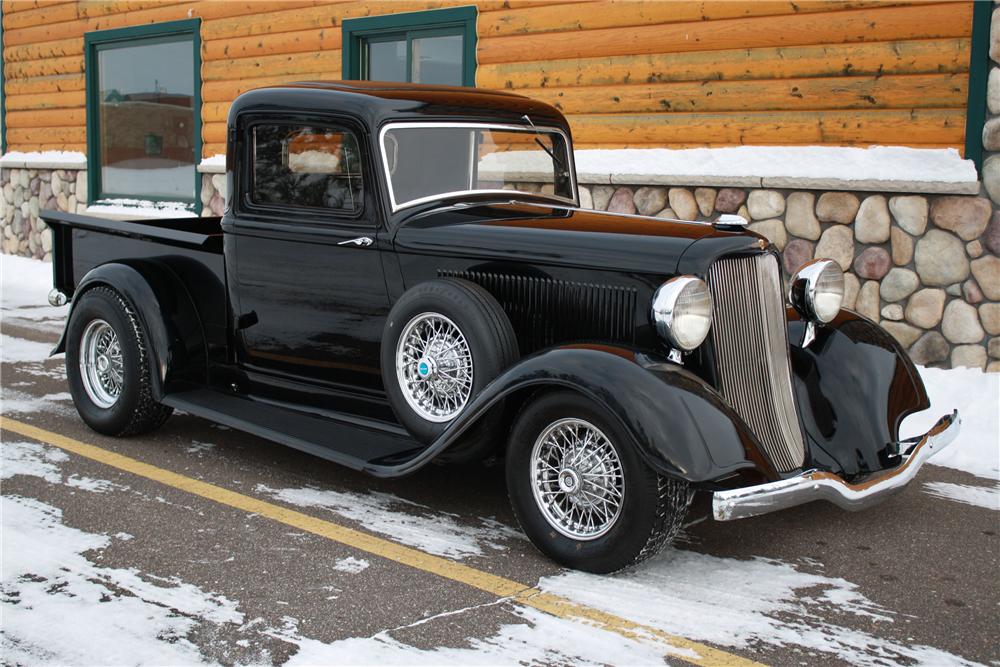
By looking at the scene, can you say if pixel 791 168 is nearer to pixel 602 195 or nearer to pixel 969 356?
pixel 602 195

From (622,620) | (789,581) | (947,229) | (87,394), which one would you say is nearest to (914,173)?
(947,229)

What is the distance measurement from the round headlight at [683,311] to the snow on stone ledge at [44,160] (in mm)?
11350

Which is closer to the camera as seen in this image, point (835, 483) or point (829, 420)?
point (835, 483)

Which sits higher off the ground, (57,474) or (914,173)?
(914,173)

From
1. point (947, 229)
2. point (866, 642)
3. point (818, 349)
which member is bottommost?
point (866, 642)

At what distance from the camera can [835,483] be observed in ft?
12.3

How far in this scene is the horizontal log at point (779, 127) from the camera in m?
6.85

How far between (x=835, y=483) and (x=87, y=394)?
12.8 ft

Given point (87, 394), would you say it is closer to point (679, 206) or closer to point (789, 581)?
point (789, 581)

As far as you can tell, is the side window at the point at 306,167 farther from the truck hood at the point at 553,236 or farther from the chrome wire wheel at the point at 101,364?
the chrome wire wheel at the point at 101,364

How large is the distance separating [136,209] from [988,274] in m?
9.64

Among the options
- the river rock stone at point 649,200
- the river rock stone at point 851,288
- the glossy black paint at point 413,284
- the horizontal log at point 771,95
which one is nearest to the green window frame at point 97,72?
the horizontal log at point 771,95

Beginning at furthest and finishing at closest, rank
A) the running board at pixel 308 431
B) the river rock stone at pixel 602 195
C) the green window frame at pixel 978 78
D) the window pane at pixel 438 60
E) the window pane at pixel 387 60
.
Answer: the window pane at pixel 387 60 → the window pane at pixel 438 60 → the river rock stone at pixel 602 195 → the green window frame at pixel 978 78 → the running board at pixel 308 431

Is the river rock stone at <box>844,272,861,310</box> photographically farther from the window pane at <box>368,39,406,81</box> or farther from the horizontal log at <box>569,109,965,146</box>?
the window pane at <box>368,39,406,81</box>
